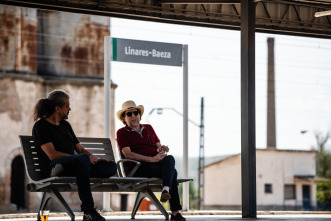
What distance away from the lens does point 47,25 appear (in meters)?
42.1

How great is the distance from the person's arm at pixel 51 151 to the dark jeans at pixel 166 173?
47.4 inches

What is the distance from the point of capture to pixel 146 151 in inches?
334

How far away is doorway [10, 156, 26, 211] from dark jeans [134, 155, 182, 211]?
105 feet

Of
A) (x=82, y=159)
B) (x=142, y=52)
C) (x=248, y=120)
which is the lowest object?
(x=82, y=159)

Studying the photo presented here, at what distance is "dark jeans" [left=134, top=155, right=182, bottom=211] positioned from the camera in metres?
8.02

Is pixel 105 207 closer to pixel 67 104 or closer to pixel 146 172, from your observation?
pixel 146 172

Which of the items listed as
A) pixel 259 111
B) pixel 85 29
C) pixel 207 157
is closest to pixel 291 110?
pixel 259 111

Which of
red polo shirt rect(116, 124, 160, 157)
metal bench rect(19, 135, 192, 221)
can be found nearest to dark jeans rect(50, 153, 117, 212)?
metal bench rect(19, 135, 192, 221)

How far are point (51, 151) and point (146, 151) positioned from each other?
143cm

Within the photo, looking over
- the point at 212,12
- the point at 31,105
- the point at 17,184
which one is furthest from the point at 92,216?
the point at 31,105

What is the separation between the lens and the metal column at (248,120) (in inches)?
350

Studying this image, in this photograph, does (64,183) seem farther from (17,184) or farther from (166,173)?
(17,184)

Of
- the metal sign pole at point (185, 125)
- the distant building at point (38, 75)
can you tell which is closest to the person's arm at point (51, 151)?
the metal sign pole at point (185, 125)

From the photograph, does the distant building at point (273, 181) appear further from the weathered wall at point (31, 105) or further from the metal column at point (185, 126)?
the metal column at point (185, 126)
